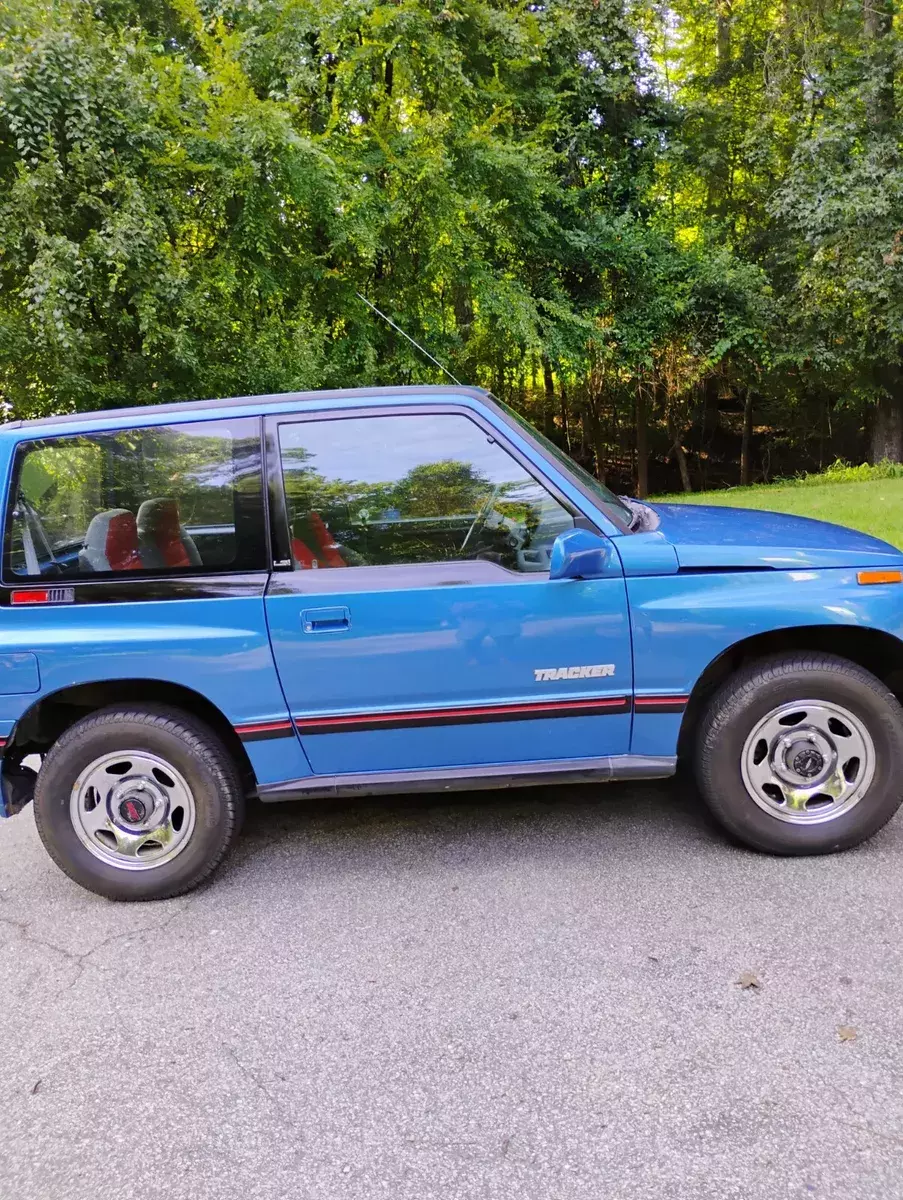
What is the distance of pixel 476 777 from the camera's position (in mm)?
2975

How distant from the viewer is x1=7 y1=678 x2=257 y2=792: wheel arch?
117 inches

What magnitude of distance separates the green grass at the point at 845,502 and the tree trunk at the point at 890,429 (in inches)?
123

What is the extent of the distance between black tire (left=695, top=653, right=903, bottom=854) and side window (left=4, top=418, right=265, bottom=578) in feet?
6.18

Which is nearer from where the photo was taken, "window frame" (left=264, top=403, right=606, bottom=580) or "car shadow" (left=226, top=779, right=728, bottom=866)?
"window frame" (left=264, top=403, right=606, bottom=580)

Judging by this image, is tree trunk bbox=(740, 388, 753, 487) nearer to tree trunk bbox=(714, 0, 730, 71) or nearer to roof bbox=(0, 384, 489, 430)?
tree trunk bbox=(714, 0, 730, 71)

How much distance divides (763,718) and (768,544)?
0.67 meters

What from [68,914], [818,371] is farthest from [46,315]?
[818,371]

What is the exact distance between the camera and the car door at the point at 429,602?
9.32ft

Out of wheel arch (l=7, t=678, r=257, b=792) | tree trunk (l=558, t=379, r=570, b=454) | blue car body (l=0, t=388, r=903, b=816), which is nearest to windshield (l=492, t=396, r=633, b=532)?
blue car body (l=0, t=388, r=903, b=816)

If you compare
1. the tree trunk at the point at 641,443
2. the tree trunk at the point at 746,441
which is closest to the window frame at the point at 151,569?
the tree trunk at the point at 641,443

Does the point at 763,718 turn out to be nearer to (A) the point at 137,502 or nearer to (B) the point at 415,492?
(B) the point at 415,492

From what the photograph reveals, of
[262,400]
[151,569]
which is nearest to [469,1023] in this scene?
[151,569]

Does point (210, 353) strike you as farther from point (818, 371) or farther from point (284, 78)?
point (818, 371)

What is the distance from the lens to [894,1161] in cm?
176
